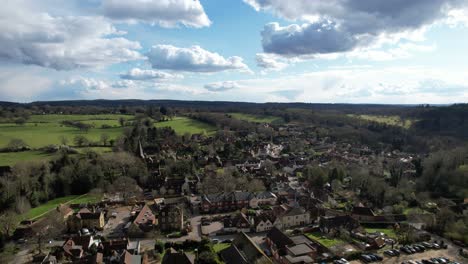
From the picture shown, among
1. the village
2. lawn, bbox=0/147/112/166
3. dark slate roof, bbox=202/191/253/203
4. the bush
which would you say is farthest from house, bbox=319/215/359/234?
lawn, bbox=0/147/112/166

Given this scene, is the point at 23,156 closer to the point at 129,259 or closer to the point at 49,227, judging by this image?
the point at 49,227

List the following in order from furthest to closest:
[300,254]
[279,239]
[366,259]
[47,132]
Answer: [47,132]
[279,239]
[366,259]
[300,254]

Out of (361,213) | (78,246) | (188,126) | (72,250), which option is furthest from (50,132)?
(361,213)

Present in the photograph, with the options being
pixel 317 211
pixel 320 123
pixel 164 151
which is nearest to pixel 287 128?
pixel 320 123

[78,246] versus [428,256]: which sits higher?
[78,246]

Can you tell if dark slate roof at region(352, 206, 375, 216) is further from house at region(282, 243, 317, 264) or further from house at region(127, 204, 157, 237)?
house at region(127, 204, 157, 237)

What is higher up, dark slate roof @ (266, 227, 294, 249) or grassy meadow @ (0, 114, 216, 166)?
grassy meadow @ (0, 114, 216, 166)

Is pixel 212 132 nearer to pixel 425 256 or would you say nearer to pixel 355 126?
pixel 355 126
